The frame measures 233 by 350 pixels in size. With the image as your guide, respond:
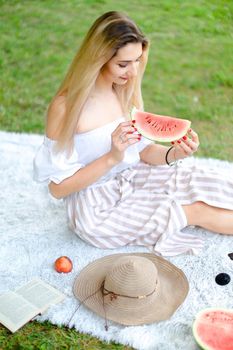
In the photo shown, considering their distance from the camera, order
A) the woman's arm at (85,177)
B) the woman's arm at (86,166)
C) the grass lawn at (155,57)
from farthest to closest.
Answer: the grass lawn at (155,57), the woman's arm at (85,177), the woman's arm at (86,166)

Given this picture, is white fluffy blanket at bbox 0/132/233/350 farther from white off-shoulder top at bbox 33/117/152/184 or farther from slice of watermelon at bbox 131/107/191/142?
slice of watermelon at bbox 131/107/191/142

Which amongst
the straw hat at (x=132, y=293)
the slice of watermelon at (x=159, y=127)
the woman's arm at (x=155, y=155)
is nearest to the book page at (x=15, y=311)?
the straw hat at (x=132, y=293)

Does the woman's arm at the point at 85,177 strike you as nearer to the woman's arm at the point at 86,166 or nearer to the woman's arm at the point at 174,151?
the woman's arm at the point at 86,166

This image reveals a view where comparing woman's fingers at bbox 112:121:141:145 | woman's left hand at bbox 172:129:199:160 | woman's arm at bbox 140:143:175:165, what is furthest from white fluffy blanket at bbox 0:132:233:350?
woman's fingers at bbox 112:121:141:145

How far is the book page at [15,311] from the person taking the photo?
269 cm

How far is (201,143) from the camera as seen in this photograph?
4.66 m

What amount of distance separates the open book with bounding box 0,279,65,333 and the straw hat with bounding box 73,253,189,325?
14 centimetres

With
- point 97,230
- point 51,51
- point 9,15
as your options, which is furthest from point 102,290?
point 9,15

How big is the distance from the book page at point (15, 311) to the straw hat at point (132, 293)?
0.26m

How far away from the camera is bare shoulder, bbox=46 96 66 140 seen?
3047 millimetres

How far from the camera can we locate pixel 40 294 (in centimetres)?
287

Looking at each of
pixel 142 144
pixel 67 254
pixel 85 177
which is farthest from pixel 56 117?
pixel 67 254

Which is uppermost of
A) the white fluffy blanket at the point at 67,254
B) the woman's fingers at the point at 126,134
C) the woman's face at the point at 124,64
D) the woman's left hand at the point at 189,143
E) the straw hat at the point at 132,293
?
the woman's face at the point at 124,64

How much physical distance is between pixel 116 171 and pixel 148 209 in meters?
0.34
